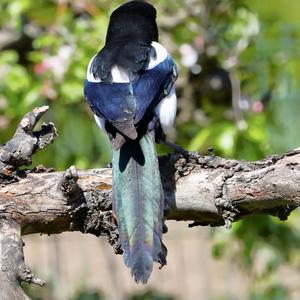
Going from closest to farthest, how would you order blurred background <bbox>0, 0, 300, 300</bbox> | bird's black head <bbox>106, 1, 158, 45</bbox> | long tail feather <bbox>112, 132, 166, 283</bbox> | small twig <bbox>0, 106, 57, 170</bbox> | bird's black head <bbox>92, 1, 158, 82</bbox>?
long tail feather <bbox>112, 132, 166, 283</bbox> → small twig <bbox>0, 106, 57, 170</bbox> → bird's black head <bbox>92, 1, 158, 82</bbox> → bird's black head <bbox>106, 1, 158, 45</bbox> → blurred background <bbox>0, 0, 300, 300</bbox>

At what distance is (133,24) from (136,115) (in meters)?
0.64

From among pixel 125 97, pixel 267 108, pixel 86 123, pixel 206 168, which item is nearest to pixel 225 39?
pixel 267 108

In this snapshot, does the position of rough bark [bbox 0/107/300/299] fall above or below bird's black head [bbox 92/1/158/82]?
below

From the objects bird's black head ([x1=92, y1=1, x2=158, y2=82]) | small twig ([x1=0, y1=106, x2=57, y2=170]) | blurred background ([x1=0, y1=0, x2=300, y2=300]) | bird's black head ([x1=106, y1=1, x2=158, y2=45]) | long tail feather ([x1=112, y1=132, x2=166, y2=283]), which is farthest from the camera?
blurred background ([x1=0, y1=0, x2=300, y2=300])

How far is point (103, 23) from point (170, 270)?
3674 millimetres

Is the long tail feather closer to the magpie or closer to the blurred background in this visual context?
the magpie

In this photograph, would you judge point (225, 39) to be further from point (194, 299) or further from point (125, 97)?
point (194, 299)

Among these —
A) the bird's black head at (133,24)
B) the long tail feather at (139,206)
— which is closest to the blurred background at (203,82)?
the bird's black head at (133,24)

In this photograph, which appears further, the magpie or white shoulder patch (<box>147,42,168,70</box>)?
white shoulder patch (<box>147,42,168,70</box>)

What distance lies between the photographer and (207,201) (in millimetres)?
2275

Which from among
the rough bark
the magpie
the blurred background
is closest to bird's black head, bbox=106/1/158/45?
the magpie

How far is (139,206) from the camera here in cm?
225

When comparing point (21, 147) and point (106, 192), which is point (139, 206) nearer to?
point (106, 192)

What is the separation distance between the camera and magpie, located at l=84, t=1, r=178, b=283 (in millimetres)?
2188
